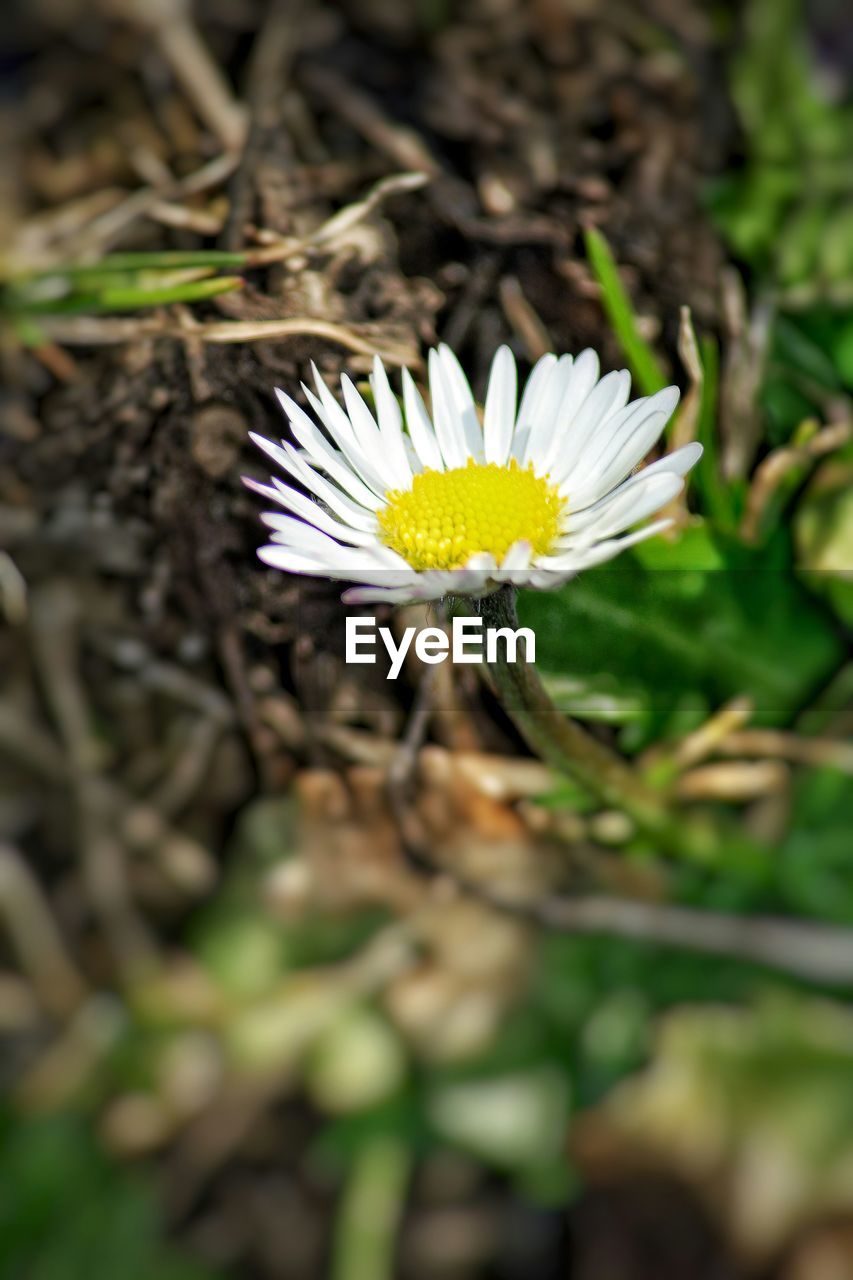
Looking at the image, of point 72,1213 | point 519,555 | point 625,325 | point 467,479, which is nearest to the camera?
point 519,555

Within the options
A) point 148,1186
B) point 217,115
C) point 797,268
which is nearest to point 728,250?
point 797,268

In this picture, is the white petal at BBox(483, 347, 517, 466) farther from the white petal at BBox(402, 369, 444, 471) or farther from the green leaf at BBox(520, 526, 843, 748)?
the green leaf at BBox(520, 526, 843, 748)

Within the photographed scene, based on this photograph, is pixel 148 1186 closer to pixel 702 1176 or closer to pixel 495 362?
pixel 702 1176

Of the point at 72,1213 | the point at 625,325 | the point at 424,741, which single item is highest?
the point at 625,325

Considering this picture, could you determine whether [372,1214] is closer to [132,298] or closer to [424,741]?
[424,741]

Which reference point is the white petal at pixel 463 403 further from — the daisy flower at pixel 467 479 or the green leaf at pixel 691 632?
the green leaf at pixel 691 632

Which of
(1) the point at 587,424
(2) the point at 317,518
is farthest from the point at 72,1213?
(1) the point at 587,424
